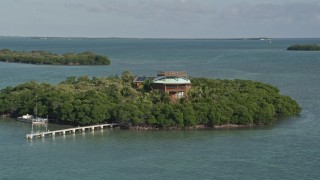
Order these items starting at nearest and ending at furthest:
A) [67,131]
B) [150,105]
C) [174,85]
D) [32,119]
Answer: [67,131] < [150,105] < [32,119] < [174,85]

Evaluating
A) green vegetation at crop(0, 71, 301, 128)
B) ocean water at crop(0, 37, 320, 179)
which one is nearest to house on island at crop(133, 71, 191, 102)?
green vegetation at crop(0, 71, 301, 128)

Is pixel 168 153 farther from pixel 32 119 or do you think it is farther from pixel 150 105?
pixel 32 119

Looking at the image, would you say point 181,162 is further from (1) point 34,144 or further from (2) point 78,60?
(2) point 78,60

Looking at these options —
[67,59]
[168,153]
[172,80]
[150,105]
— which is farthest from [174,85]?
[67,59]

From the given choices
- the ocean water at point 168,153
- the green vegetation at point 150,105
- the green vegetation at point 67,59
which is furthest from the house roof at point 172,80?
the green vegetation at point 67,59

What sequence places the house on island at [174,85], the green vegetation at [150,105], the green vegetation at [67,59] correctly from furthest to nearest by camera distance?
the green vegetation at [67,59] → the house on island at [174,85] → the green vegetation at [150,105]

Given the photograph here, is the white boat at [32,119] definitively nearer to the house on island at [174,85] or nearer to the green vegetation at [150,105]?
the green vegetation at [150,105]

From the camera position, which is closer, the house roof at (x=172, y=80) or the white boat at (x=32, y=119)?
the white boat at (x=32, y=119)

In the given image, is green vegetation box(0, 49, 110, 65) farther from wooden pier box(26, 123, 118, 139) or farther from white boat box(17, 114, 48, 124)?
wooden pier box(26, 123, 118, 139)

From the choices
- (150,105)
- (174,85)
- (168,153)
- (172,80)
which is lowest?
(168,153)

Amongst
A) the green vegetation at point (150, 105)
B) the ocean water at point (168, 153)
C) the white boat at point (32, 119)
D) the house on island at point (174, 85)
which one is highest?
the house on island at point (174, 85)
